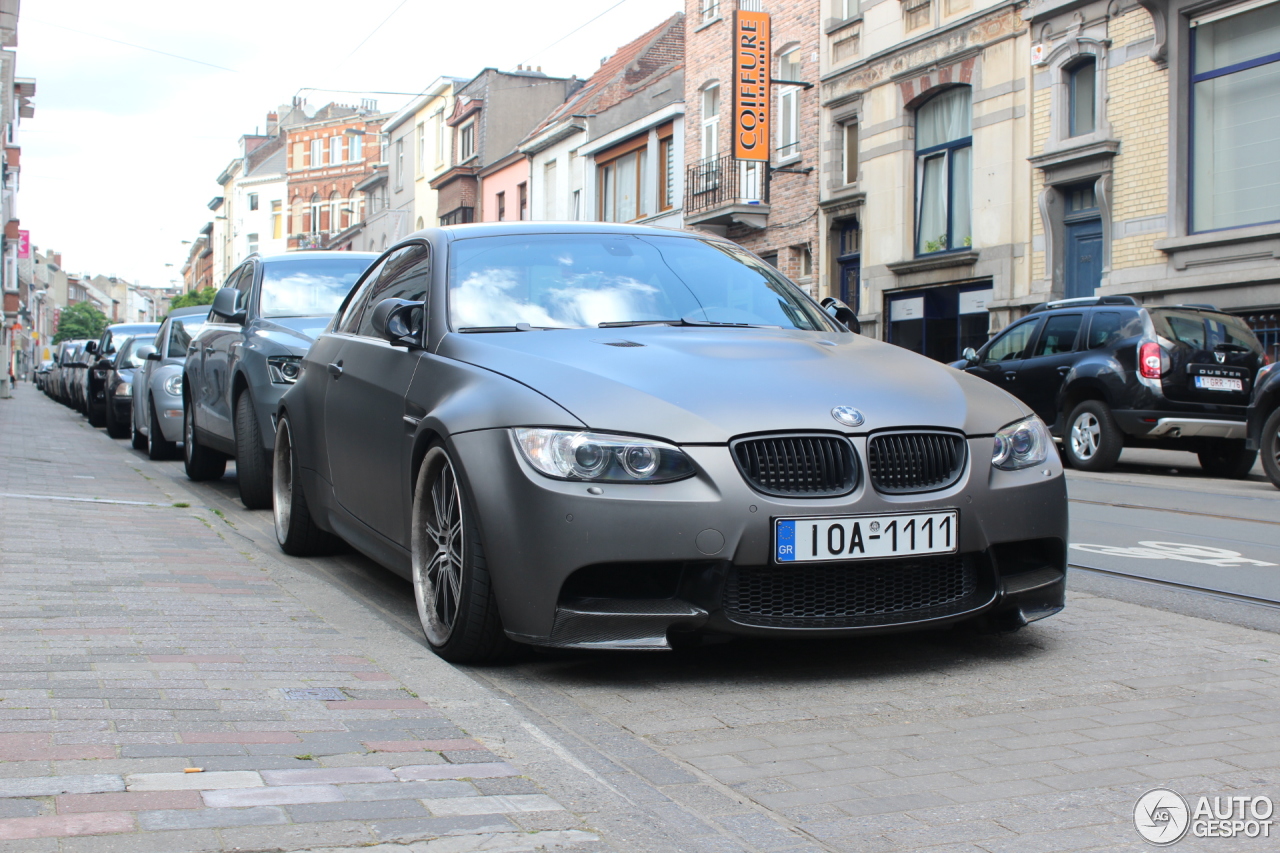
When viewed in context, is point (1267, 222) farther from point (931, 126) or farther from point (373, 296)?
point (373, 296)

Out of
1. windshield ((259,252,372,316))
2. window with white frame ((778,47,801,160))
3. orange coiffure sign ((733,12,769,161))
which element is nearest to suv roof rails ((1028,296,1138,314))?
windshield ((259,252,372,316))

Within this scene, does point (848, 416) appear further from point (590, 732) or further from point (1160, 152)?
point (1160, 152)

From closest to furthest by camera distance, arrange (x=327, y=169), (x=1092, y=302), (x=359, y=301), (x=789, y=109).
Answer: (x=359, y=301)
(x=1092, y=302)
(x=789, y=109)
(x=327, y=169)

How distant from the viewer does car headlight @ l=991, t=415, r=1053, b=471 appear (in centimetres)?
447

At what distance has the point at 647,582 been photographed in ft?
13.6

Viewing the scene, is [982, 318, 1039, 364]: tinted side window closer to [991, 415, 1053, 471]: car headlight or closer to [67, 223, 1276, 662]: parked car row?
[67, 223, 1276, 662]: parked car row

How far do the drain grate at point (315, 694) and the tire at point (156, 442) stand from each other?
10501mm

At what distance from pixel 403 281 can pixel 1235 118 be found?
17.0 metres

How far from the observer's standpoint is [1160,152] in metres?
20.1

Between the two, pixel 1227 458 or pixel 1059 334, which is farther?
pixel 1059 334

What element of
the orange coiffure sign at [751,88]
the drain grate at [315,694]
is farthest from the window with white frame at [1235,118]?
the drain grate at [315,694]

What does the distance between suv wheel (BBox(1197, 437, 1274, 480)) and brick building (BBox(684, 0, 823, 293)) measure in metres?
15.5

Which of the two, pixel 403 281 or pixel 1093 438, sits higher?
pixel 403 281

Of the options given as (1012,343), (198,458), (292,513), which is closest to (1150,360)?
(1012,343)
